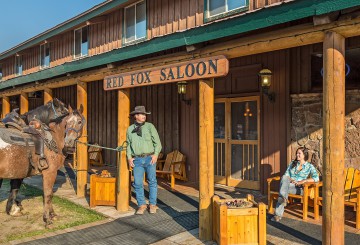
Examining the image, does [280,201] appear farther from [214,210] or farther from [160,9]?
[160,9]

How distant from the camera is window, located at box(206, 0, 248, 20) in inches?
222

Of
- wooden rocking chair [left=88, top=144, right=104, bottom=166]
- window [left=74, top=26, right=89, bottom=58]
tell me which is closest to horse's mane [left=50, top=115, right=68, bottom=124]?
window [left=74, top=26, right=89, bottom=58]

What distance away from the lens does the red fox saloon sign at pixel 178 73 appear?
16.4 feet

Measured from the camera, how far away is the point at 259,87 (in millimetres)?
7961

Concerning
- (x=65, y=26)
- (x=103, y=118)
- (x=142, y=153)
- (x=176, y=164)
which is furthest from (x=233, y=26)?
(x=103, y=118)

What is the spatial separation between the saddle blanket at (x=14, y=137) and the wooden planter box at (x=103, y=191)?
1.71m

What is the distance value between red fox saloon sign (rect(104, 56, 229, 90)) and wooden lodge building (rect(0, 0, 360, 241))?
2 centimetres

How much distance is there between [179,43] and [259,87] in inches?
121

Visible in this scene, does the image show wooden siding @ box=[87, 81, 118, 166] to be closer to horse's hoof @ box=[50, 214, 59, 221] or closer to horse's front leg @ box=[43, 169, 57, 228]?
horse's hoof @ box=[50, 214, 59, 221]

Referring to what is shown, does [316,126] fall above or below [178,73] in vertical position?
below

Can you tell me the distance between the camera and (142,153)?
6465mm

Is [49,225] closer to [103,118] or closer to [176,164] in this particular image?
[176,164]

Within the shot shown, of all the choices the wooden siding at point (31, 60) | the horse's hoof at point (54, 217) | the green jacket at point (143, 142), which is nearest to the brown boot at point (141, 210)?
the green jacket at point (143, 142)

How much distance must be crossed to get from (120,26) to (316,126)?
5.22m
